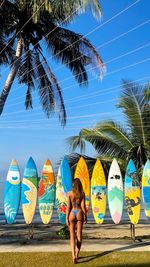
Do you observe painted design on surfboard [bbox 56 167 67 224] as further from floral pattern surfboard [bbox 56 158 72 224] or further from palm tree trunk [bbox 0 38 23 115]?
palm tree trunk [bbox 0 38 23 115]

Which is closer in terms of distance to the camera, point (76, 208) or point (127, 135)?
point (76, 208)

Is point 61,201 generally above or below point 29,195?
below

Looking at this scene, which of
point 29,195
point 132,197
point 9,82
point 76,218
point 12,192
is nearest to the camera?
point 76,218

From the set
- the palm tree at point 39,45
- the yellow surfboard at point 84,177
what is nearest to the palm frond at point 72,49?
the palm tree at point 39,45

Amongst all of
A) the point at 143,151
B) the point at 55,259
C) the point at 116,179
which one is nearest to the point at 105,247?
the point at 55,259

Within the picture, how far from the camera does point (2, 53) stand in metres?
13.5

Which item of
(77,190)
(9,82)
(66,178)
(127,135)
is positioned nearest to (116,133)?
(127,135)

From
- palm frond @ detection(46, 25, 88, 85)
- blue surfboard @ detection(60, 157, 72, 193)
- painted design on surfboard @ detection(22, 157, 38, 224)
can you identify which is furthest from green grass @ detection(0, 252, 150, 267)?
palm frond @ detection(46, 25, 88, 85)

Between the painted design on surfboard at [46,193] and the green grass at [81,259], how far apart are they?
2778 mm

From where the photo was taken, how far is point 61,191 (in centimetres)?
941

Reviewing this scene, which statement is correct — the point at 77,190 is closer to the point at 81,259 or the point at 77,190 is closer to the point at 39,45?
the point at 81,259

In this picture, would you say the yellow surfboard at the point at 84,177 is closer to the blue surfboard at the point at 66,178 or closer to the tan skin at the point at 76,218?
the blue surfboard at the point at 66,178

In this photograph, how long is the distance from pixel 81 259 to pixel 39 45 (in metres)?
9.20

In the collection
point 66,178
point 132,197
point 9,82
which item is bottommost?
point 132,197
